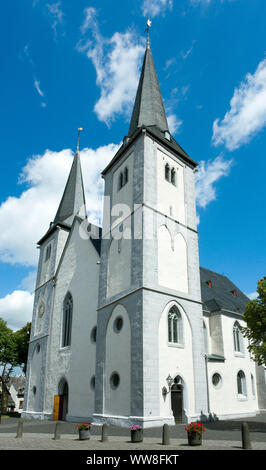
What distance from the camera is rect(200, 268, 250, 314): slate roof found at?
1031 inches

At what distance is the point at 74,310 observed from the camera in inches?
1011

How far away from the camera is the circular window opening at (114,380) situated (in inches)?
728

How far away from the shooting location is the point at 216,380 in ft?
74.2

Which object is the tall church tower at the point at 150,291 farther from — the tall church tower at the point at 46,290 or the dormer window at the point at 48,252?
the dormer window at the point at 48,252

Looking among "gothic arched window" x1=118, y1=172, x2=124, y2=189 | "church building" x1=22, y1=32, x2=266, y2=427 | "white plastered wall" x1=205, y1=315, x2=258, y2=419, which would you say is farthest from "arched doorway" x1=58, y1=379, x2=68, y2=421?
"gothic arched window" x1=118, y1=172, x2=124, y2=189

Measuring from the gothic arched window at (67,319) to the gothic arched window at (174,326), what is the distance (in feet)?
31.6

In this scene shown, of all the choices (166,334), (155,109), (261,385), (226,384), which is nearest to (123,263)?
(166,334)

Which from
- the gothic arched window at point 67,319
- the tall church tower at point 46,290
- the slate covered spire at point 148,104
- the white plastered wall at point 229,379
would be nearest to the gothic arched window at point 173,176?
the slate covered spire at point 148,104

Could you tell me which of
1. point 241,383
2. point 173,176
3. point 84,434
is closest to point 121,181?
point 173,176

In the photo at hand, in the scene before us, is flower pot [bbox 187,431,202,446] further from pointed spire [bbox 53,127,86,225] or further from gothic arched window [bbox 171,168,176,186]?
pointed spire [bbox 53,127,86,225]

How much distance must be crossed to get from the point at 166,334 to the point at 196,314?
3.12 metres

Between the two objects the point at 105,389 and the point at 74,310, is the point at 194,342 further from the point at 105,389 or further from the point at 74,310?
the point at 74,310

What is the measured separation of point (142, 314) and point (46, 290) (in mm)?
15516
